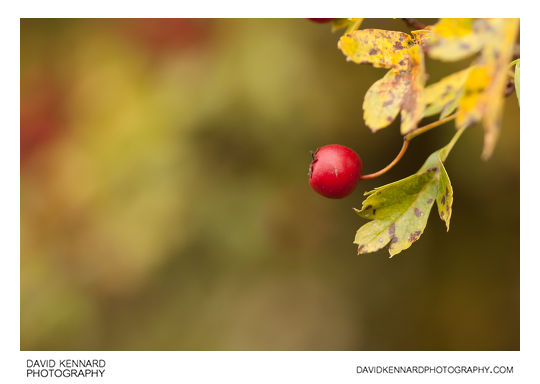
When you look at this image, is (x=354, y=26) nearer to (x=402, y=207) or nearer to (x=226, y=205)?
(x=402, y=207)

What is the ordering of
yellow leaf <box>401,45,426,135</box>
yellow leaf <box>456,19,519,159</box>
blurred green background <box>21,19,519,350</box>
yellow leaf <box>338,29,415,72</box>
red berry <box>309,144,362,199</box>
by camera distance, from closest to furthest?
yellow leaf <box>456,19,519,159</box> < yellow leaf <box>401,45,426,135</box> < yellow leaf <box>338,29,415,72</box> < red berry <box>309,144,362,199</box> < blurred green background <box>21,19,519,350</box>

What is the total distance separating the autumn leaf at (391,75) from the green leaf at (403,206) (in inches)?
6.5

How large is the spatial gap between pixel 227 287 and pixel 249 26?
0.93 m

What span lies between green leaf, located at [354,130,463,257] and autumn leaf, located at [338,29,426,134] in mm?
164

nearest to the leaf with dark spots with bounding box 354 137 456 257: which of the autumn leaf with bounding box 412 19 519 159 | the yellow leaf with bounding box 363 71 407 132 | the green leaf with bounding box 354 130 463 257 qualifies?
the green leaf with bounding box 354 130 463 257

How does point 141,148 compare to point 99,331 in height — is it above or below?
above

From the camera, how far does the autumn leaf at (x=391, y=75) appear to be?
22.1 inches

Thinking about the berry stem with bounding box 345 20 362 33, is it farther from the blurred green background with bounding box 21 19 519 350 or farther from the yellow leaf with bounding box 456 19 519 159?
the blurred green background with bounding box 21 19 519 350

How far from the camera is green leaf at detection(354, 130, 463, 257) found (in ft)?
2.43

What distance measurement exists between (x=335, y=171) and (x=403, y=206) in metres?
0.11

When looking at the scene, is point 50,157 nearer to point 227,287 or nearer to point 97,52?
point 97,52

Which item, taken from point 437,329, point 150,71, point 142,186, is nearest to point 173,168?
point 142,186

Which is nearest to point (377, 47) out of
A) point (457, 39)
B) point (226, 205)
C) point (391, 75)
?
point (391, 75)

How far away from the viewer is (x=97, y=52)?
70.1 inches
